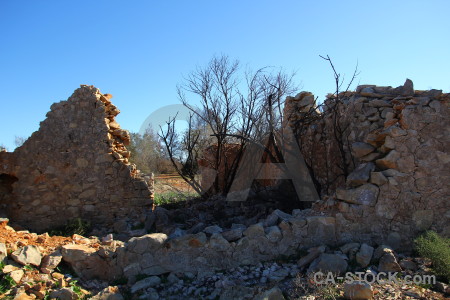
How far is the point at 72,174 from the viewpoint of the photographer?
22.0ft

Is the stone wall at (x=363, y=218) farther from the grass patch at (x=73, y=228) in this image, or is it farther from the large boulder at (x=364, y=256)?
the grass patch at (x=73, y=228)

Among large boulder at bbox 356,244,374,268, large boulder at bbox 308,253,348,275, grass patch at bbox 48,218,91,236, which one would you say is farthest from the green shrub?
grass patch at bbox 48,218,91,236

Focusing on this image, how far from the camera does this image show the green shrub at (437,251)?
13.2 feet

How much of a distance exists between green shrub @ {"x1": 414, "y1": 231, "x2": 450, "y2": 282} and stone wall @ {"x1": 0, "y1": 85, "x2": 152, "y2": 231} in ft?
14.8

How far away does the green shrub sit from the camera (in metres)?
4.01

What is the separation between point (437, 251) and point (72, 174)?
5791mm

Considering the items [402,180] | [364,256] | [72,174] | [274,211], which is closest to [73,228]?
[72,174]

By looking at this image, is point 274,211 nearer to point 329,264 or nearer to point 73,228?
point 329,264

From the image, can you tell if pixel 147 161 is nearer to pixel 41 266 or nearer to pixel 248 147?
pixel 248 147

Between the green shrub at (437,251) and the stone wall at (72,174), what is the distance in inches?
178

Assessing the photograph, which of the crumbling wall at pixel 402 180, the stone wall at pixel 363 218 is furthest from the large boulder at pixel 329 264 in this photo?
the crumbling wall at pixel 402 180

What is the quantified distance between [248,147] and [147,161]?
1388cm

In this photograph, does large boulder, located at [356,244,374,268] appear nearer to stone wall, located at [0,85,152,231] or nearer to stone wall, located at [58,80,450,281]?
stone wall, located at [58,80,450,281]

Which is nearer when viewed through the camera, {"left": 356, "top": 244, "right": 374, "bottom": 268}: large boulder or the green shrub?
the green shrub
